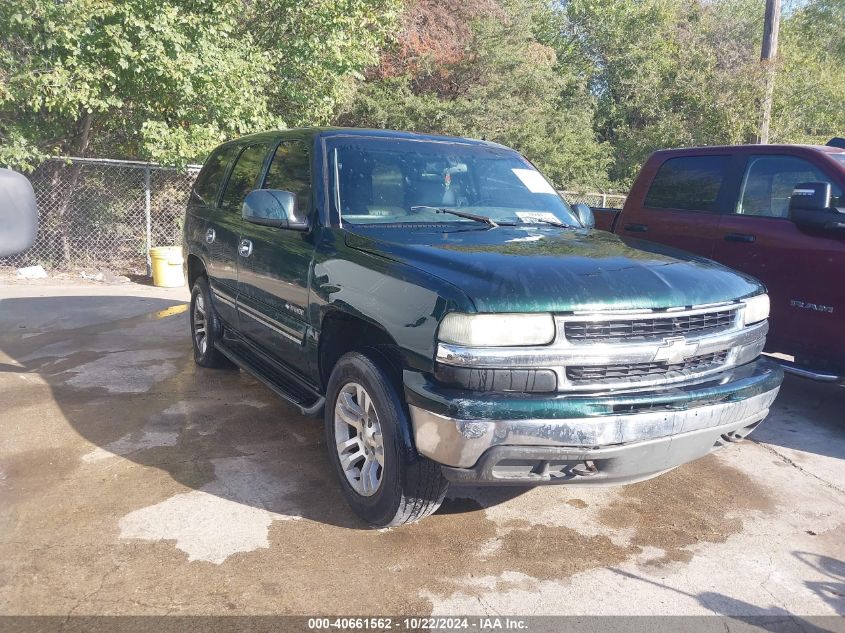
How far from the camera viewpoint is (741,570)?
3.09m

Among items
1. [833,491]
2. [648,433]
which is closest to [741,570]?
[648,433]

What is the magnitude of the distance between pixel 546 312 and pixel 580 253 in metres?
0.70

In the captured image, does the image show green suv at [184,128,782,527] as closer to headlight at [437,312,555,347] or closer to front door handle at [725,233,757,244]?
headlight at [437,312,555,347]

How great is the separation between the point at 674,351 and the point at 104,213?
10.7 metres

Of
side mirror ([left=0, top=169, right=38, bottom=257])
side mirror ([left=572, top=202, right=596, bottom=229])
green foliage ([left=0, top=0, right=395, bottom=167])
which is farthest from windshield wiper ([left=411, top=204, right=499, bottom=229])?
green foliage ([left=0, top=0, right=395, bottom=167])

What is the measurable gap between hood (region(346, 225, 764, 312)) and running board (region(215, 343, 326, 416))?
0.98 meters

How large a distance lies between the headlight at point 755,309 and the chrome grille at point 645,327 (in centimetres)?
22

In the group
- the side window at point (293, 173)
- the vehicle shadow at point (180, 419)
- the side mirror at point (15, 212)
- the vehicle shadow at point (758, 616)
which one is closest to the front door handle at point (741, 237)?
the vehicle shadow at point (180, 419)

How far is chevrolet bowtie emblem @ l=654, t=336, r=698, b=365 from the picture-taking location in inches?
116

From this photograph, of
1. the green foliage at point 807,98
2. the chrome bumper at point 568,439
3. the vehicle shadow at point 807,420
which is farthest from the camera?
the green foliage at point 807,98

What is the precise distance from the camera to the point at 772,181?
5332 millimetres

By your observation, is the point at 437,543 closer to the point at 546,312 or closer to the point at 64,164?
the point at 546,312

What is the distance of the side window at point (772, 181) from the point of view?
5141 mm

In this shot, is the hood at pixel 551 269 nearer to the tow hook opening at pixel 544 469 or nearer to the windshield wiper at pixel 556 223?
the windshield wiper at pixel 556 223
